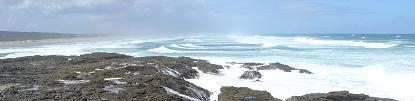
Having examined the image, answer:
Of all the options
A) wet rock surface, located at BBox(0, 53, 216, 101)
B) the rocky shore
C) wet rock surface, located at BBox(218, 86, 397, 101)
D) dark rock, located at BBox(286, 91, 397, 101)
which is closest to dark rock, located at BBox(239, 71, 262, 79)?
wet rock surface, located at BBox(0, 53, 216, 101)

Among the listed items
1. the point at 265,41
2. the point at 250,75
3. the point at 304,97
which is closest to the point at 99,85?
the point at 304,97

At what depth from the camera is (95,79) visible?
18.2 meters

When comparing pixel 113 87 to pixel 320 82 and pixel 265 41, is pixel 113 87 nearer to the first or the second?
pixel 320 82

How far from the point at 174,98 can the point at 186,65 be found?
12239mm

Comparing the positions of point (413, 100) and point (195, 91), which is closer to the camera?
point (195, 91)

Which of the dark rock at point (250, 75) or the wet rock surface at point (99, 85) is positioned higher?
the wet rock surface at point (99, 85)

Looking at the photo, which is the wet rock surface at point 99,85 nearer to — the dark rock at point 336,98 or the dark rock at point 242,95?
the dark rock at point 242,95

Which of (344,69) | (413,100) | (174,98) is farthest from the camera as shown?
(344,69)

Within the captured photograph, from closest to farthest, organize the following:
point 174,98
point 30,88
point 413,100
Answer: point 174,98 < point 30,88 < point 413,100

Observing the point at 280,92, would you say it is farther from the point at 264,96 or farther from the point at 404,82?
the point at 404,82

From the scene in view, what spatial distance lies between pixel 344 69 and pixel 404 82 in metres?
6.02

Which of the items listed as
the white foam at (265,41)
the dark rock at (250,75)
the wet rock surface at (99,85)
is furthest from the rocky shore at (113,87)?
the white foam at (265,41)

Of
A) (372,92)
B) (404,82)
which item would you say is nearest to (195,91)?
(372,92)

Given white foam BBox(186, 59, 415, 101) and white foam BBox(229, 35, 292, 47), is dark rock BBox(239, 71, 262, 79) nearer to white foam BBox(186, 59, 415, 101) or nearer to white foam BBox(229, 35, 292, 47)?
white foam BBox(186, 59, 415, 101)
